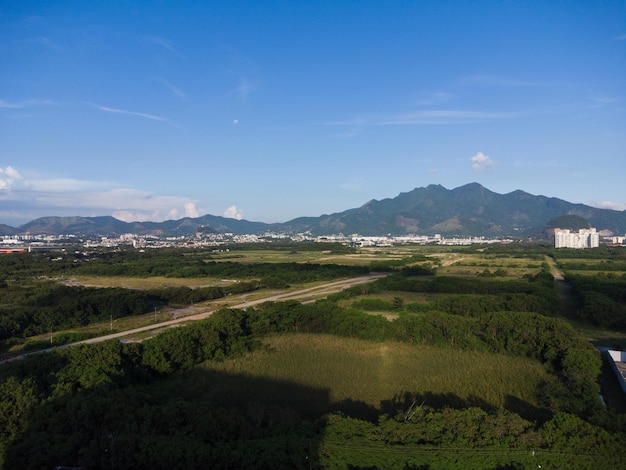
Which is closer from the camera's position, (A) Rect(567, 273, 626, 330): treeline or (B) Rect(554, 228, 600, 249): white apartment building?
(A) Rect(567, 273, 626, 330): treeline

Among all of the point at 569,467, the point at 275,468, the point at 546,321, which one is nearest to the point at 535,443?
the point at 569,467

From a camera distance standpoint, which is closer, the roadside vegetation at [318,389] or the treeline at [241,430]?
the treeline at [241,430]

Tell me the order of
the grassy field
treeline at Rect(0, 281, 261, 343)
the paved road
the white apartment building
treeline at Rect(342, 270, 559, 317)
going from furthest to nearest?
the white apartment building < treeline at Rect(342, 270, 559, 317) < treeline at Rect(0, 281, 261, 343) < the paved road < the grassy field

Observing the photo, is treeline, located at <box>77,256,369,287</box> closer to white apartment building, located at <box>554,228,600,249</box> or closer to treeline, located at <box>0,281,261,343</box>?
treeline, located at <box>0,281,261,343</box>

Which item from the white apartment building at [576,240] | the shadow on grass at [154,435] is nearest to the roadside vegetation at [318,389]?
the shadow on grass at [154,435]

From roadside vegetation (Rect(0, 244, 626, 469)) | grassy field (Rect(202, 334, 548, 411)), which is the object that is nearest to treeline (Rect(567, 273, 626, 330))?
roadside vegetation (Rect(0, 244, 626, 469))

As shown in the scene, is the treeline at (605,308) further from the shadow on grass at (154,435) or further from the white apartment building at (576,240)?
the white apartment building at (576,240)

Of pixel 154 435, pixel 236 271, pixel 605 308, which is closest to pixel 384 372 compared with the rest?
pixel 154 435
